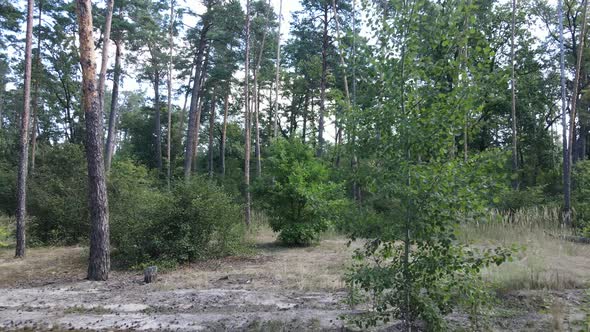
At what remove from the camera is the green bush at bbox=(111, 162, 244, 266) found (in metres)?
10.6

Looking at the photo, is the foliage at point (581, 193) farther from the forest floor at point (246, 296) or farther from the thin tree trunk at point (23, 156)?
the thin tree trunk at point (23, 156)

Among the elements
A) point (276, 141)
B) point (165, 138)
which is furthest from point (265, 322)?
point (165, 138)

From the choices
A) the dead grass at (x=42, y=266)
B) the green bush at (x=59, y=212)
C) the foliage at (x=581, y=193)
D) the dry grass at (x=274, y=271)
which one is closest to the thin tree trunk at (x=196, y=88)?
the green bush at (x=59, y=212)

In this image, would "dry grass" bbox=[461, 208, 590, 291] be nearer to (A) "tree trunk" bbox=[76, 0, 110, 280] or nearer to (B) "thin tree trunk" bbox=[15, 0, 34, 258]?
(A) "tree trunk" bbox=[76, 0, 110, 280]

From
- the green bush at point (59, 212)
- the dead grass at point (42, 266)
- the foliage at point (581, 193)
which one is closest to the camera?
the dead grass at point (42, 266)

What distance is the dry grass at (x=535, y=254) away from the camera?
21.6 ft

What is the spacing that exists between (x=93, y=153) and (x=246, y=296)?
4641 millimetres

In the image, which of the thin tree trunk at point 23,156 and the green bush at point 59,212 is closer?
the thin tree trunk at point 23,156

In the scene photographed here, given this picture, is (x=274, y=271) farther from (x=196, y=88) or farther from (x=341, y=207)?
(x=196, y=88)

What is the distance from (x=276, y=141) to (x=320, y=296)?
7.73 meters

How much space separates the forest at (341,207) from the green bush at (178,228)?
45 millimetres

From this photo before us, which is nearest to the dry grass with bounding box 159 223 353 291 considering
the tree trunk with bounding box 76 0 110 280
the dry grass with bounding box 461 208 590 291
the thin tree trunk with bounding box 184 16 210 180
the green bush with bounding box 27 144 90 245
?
the tree trunk with bounding box 76 0 110 280

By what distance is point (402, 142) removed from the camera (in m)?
4.36

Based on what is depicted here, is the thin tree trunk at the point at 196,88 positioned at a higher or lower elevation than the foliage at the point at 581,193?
higher
